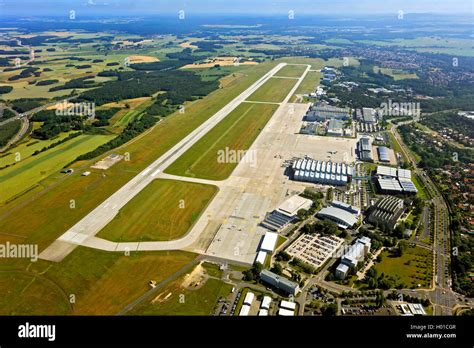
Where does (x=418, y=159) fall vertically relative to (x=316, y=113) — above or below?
below

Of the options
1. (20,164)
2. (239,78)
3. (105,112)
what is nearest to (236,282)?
(20,164)

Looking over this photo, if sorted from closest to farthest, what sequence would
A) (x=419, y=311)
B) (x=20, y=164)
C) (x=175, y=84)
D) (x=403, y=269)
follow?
1. (x=419, y=311)
2. (x=403, y=269)
3. (x=20, y=164)
4. (x=175, y=84)

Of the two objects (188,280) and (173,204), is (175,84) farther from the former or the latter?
(188,280)

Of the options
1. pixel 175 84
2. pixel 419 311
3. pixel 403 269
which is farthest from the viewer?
pixel 175 84

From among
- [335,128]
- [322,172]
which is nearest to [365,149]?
[335,128]

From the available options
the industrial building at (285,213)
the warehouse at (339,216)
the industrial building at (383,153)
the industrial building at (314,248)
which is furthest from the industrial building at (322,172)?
the industrial building at (314,248)

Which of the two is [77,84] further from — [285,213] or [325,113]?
[285,213]
